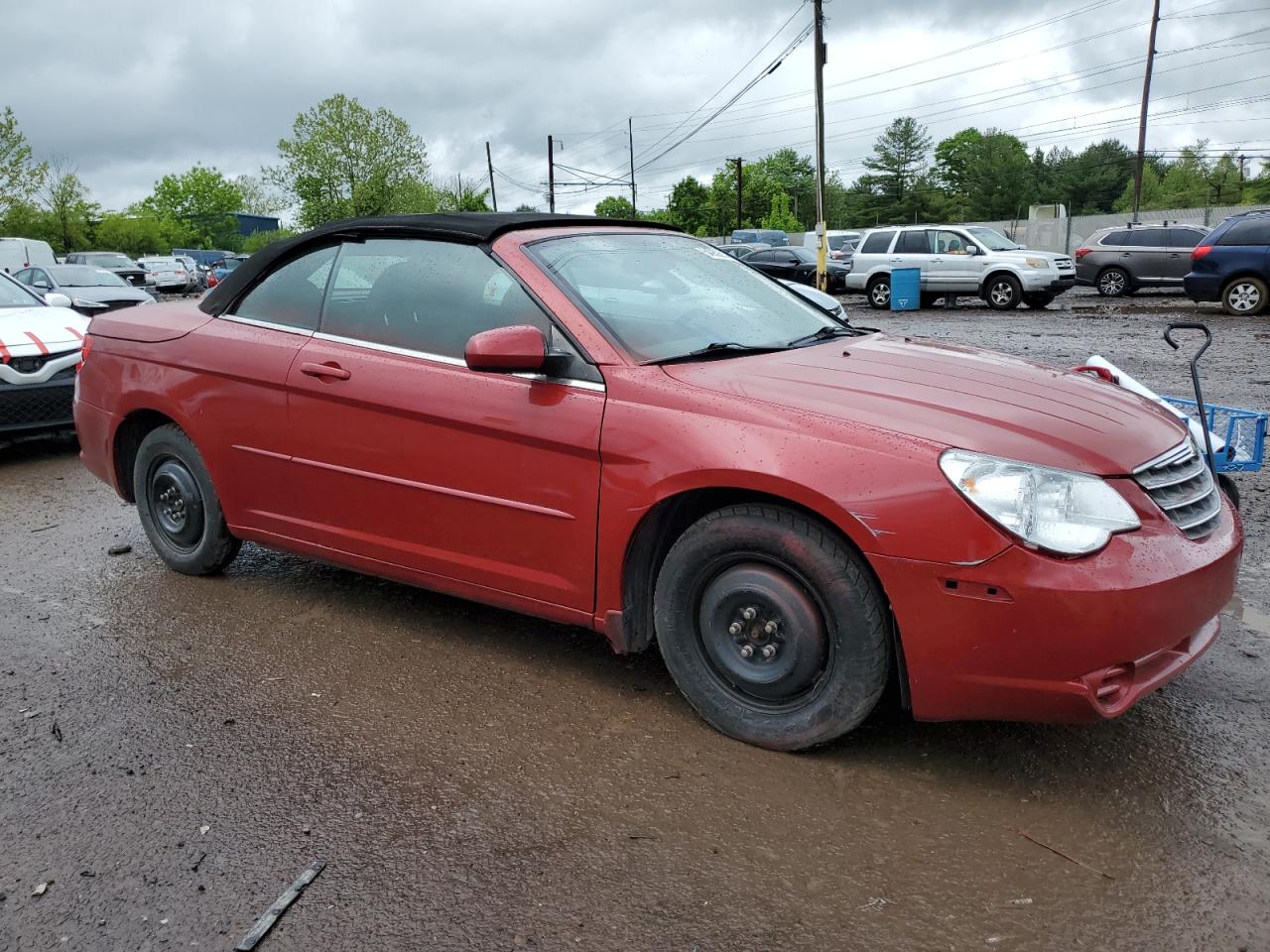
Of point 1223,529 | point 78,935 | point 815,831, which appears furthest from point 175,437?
point 1223,529

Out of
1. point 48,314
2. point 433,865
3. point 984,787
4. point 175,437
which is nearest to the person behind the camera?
point 433,865

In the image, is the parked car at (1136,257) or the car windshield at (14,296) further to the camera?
the parked car at (1136,257)

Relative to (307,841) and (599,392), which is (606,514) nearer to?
(599,392)

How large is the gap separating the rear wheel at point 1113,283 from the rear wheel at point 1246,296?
18.8 feet

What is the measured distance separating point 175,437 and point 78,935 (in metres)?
2.67

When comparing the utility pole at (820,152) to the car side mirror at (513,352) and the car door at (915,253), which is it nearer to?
the car door at (915,253)

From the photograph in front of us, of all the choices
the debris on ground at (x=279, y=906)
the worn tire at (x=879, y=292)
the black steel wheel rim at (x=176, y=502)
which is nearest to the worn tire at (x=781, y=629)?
the debris on ground at (x=279, y=906)

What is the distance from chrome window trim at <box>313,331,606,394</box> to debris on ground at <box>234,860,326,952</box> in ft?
5.14

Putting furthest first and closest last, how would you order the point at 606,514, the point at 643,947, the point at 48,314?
the point at 48,314 < the point at 606,514 < the point at 643,947

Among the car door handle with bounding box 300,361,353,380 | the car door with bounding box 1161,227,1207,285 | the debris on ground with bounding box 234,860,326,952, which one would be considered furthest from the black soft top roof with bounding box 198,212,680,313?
the car door with bounding box 1161,227,1207,285

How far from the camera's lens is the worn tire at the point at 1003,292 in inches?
823

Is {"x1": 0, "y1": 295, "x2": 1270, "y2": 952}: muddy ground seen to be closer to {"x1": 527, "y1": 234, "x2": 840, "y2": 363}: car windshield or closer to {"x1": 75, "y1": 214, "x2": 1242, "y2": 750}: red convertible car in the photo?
{"x1": 75, "y1": 214, "x2": 1242, "y2": 750}: red convertible car

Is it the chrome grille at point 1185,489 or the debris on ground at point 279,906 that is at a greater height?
the chrome grille at point 1185,489

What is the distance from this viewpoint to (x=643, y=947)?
2.29 m
